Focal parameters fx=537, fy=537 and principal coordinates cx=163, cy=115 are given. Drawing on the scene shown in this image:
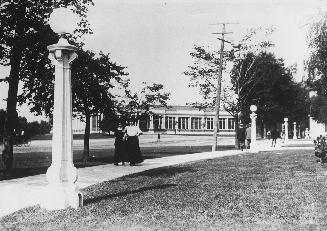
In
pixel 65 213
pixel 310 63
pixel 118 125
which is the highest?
pixel 310 63

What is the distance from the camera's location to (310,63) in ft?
86.6

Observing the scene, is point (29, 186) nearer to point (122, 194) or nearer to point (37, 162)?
point (122, 194)

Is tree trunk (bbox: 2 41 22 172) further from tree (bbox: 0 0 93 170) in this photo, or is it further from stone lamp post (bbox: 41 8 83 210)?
stone lamp post (bbox: 41 8 83 210)

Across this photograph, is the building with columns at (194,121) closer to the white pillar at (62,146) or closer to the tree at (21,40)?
the tree at (21,40)

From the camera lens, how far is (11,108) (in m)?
14.8

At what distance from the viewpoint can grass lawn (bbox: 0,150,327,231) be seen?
22.7ft

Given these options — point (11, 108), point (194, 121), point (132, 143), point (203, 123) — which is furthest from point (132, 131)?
point (194, 121)

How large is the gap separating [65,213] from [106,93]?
1199cm

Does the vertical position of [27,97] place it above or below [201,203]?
above

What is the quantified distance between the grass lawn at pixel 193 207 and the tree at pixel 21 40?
400 centimetres

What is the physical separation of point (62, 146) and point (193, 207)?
7.68 feet

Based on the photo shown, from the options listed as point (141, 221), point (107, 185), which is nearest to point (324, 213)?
point (141, 221)

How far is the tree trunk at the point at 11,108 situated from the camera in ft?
48.3

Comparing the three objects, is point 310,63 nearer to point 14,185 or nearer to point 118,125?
point 118,125
